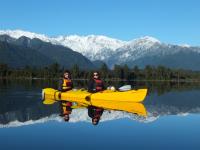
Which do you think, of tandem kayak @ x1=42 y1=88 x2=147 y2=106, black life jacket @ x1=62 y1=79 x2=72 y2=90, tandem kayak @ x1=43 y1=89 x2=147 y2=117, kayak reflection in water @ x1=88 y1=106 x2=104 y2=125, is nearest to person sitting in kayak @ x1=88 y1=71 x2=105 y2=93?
tandem kayak @ x1=42 y1=88 x2=147 y2=106

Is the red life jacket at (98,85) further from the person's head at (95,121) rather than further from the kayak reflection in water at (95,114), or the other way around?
the person's head at (95,121)

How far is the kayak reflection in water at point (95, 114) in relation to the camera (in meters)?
31.3

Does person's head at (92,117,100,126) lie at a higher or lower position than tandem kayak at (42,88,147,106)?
lower

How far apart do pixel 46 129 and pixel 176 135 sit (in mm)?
8478

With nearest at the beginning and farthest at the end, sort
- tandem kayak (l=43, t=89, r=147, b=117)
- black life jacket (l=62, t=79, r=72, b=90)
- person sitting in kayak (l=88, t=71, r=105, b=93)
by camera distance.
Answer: tandem kayak (l=43, t=89, r=147, b=117) < person sitting in kayak (l=88, t=71, r=105, b=93) < black life jacket (l=62, t=79, r=72, b=90)

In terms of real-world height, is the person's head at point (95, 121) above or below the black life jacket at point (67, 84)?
below

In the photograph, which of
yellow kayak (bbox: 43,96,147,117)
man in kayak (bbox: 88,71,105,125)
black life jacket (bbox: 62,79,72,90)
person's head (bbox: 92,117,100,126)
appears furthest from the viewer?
black life jacket (bbox: 62,79,72,90)

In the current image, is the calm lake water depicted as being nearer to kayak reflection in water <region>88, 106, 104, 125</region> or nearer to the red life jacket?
kayak reflection in water <region>88, 106, 104, 125</region>

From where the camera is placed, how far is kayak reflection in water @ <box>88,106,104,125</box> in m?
31.3

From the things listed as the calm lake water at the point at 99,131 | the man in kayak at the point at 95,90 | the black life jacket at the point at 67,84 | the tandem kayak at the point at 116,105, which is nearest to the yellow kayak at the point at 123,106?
the tandem kayak at the point at 116,105

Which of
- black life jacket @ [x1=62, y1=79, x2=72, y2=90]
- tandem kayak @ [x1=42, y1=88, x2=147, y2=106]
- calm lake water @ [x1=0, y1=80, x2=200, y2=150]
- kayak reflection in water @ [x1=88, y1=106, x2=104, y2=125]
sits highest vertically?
black life jacket @ [x1=62, y1=79, x2=72, y2=90]

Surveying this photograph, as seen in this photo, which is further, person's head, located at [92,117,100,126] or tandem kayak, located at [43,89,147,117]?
tandem kayak, located at [43,89,147,117]

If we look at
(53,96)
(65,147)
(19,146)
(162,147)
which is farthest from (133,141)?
(53,96)

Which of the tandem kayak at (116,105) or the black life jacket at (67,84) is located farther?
the black life jacket at (67,84)
